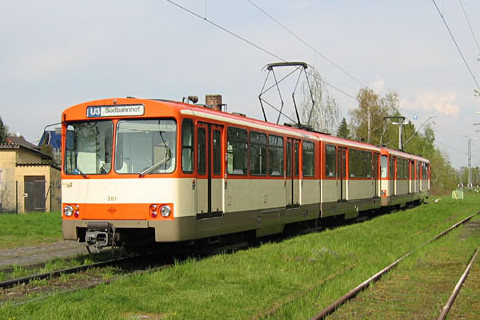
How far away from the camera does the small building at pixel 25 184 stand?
99.1 ft

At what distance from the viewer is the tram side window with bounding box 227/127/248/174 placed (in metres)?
13.1

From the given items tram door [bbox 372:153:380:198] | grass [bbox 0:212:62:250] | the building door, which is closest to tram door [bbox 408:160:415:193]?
tram door [bbox 372:153:380:198]

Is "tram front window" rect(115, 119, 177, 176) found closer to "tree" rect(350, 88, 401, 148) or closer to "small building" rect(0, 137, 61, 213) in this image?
→ "small building" rect(0, 137, 61, 213)

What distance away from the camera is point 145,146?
37.2ft

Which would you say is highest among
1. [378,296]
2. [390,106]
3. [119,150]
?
[390,106]

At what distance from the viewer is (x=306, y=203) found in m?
18.0

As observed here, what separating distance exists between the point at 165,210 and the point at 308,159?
7886mm

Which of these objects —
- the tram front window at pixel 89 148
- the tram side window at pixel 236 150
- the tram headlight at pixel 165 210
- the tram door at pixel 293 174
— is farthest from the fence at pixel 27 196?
the tram headlight at pixel 165 210

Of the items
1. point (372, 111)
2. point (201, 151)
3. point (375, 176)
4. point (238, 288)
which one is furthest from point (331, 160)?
point (372, 111)

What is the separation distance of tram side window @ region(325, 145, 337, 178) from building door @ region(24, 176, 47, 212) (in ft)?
50.3

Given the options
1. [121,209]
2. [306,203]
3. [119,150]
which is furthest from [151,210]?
[306,203]

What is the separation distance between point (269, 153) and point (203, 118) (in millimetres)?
3514

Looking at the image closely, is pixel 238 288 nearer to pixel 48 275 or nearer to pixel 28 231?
pixel 48 275

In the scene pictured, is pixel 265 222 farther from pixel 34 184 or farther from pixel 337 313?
pixel 34 184
